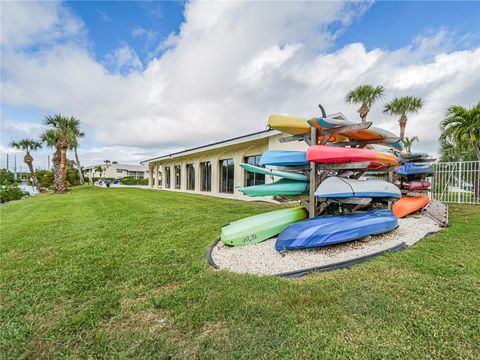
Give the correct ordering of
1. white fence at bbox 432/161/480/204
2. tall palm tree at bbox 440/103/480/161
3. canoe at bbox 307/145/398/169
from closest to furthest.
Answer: canoe at bbox 307/145/398/169 → white fence at bbox 432/161/480/204 → tall palm tree at bbox 440/103/480/161

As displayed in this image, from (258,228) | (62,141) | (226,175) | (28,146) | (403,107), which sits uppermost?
(403,107)

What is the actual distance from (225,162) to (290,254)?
41.4 ft

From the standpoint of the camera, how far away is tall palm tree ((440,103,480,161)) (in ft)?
35.9

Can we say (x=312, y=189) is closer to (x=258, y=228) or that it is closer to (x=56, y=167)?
(x=258, y=228)

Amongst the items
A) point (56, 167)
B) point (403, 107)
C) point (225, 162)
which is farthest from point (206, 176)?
point (56, 167)

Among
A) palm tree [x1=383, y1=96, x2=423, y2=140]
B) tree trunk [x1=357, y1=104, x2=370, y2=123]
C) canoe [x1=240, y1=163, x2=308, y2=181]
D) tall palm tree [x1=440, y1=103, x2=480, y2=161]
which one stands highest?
palm tree [x1=383, y1=96, x2=423, y2=140]

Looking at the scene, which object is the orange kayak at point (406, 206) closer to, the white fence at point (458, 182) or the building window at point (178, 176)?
the white fence at point (458, 182)

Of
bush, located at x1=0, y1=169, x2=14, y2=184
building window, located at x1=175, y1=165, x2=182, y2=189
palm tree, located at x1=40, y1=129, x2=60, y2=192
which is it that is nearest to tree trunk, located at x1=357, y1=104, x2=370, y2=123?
building window, located at x1=175, y1=165, x2=182, y2=189

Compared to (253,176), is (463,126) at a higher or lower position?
higher

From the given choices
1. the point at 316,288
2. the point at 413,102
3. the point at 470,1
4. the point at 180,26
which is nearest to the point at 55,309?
the point at 316,288

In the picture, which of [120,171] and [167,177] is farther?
[120,171]

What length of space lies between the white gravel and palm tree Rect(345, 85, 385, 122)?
12.4 m

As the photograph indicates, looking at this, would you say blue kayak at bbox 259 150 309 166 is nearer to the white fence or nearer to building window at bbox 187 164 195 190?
the white fence

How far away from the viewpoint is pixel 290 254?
152 inches
